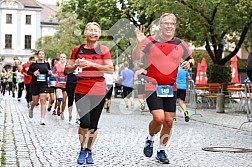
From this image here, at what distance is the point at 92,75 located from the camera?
7582 millimetres

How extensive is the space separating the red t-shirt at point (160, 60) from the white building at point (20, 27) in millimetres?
74649

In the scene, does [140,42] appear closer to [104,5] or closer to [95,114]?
[95,114]

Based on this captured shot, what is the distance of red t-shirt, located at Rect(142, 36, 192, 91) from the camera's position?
25.3 ft

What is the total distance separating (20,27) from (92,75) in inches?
3070

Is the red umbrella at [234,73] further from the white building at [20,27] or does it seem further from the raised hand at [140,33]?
the white building at [20,27]

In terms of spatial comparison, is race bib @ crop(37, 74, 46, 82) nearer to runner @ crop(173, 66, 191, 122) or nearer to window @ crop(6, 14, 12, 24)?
runner @ crop(173, 66, 191, 122)

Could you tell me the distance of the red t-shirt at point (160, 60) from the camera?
772 cm

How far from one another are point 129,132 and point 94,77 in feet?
16.6

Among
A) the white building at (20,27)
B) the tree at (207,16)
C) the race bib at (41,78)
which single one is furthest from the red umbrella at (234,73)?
the white building at (20,27)

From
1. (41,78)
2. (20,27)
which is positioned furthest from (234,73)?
(20,27)

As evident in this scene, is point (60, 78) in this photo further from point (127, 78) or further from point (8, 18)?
point (8, 18)

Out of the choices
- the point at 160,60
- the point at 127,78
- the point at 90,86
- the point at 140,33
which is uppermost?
the point at 140,33

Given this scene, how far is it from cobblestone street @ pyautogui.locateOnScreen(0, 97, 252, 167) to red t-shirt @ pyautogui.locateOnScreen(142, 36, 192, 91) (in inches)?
46.2

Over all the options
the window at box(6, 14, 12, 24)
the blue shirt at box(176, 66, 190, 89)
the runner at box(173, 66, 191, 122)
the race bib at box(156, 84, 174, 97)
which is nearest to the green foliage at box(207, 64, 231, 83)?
the runner at box(173, 66, 191, 122)
